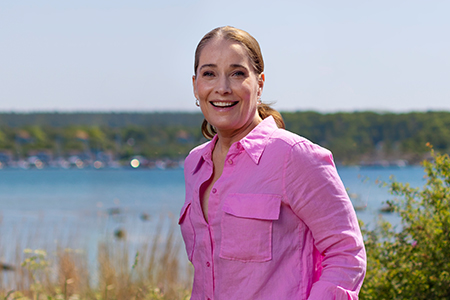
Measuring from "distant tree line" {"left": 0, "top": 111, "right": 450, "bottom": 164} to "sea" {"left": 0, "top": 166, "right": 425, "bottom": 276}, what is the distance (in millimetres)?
980

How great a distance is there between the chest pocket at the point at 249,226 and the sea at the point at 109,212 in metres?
1.49

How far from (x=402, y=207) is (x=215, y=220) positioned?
1.89m

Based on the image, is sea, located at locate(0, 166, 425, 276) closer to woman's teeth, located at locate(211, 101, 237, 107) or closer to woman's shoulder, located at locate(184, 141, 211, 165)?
woman's shoulder, located at locate(184, 141, 211, 165)

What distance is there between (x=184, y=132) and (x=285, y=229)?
20195mm

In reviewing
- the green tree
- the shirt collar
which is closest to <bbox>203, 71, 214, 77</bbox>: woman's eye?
the shirt collar

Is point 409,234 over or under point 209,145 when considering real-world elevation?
under

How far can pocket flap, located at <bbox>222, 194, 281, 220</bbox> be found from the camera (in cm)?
151

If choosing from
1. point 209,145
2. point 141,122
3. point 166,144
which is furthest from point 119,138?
point 209,145

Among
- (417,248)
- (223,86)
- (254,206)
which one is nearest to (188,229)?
(254,206)

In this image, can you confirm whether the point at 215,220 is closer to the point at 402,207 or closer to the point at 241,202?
the point at 241,202

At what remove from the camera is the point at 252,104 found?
1728mm

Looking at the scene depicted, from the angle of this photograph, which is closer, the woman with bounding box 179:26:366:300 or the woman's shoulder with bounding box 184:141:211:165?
the woman with bounding box 179:26:366:300

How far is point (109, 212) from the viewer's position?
8.87m

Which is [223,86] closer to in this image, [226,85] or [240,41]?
[226,85]
